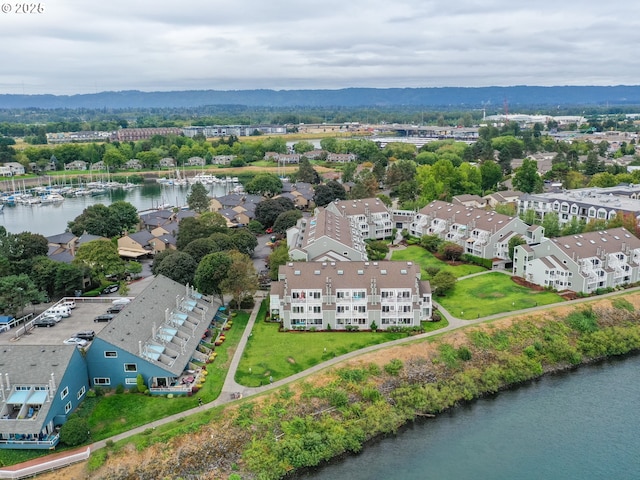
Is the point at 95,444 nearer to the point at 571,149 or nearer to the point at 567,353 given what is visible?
the point at 567,353

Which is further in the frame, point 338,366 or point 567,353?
point 567,353

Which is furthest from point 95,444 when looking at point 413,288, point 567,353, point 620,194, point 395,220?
point 620,194

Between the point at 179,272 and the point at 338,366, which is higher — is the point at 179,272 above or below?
above

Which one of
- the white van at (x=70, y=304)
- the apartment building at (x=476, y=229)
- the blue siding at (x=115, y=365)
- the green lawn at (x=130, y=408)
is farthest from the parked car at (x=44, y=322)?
the apartment building at (x=476, y=229)

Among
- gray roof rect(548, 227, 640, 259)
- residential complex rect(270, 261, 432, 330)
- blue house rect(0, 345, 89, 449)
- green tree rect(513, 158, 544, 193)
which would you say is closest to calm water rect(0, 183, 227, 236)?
residential complex rect(270, 261, 432, 330)

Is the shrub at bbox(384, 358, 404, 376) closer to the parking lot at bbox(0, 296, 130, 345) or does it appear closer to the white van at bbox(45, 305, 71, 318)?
the parking lot at bbox(0, 296, 130, 345)

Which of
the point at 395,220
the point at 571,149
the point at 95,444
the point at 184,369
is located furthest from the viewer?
the point at 571,149
